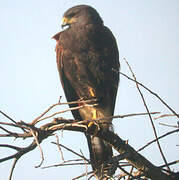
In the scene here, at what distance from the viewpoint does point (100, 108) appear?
391 cm

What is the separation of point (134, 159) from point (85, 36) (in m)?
1.71

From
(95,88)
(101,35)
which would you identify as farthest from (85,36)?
(95,88)

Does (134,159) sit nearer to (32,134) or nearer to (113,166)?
(113,166)

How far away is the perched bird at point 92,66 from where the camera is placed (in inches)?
147

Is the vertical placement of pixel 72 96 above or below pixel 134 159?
above

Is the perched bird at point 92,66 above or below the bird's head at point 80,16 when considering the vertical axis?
below

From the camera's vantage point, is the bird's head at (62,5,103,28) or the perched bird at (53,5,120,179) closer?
the perched bird at (53,5,120,179)

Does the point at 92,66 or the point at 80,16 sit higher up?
the point at 80,16

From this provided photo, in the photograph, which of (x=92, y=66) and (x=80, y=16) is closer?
(x=92, y=66)

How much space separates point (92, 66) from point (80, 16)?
0.80 metres

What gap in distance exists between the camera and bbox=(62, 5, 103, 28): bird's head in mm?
4055

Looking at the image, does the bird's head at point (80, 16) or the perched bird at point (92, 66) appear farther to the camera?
the bird's head at point (80, 16)

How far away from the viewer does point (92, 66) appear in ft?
12.2

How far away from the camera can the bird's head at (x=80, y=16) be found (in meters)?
4.05
